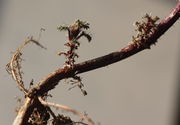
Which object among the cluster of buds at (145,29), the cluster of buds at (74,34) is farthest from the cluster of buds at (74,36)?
the cluster of buds at (145,29)

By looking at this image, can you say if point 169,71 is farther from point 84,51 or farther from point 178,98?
point 84,51

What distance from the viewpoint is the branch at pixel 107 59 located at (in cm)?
74

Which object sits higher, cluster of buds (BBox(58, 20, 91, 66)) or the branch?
cluster of buds (BBox(58, 20, 91, 66))

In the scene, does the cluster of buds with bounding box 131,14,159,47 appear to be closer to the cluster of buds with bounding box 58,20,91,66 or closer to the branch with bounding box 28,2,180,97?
the branch with bounding box 28,2,180,97

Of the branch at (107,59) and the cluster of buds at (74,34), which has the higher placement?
the cluster of buds at (74,34)

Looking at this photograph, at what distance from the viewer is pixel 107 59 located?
0.76 meters

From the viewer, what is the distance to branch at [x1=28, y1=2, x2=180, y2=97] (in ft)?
2.42

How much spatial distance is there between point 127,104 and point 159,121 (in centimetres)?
15

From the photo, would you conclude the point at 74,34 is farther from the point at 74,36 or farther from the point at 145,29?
the point at 145,29

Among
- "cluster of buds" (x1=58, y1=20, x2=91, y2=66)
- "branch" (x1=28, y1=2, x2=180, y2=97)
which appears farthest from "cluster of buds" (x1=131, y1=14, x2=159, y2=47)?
"cluster of buds" (x1=58, y1=20, x2=91, y2=66)

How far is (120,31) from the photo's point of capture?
140cm

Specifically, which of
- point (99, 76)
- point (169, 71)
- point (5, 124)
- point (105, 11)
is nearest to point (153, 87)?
point (169, 71)

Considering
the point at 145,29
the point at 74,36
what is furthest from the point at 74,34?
the point at 145,29

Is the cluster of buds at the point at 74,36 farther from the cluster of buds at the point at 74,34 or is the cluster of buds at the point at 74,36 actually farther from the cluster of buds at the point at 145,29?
the cluster of buds at the point at 145,29
